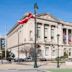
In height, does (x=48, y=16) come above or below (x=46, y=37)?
above

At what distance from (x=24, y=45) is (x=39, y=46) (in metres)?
6.27

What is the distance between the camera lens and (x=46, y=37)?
12319cm

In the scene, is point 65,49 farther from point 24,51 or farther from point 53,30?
point 24,51

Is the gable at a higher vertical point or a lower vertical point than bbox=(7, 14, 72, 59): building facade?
higher

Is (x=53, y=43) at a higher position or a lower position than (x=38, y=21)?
lower

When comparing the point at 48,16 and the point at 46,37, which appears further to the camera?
the point at 46,37

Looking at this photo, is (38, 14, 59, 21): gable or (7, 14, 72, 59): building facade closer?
(7, 14, 72, 59): building facade

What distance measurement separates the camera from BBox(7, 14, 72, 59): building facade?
115762mm

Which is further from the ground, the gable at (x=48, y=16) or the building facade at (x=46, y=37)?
the gable at (x=48, y=16)

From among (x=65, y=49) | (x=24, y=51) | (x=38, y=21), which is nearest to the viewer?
(x=24, y=51)

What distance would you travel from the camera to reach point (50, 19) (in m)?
122

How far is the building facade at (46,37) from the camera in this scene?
115762 millimetres

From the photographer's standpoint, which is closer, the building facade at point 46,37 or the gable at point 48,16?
the building facade at point 46,37

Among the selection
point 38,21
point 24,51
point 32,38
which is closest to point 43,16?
point 38,21
